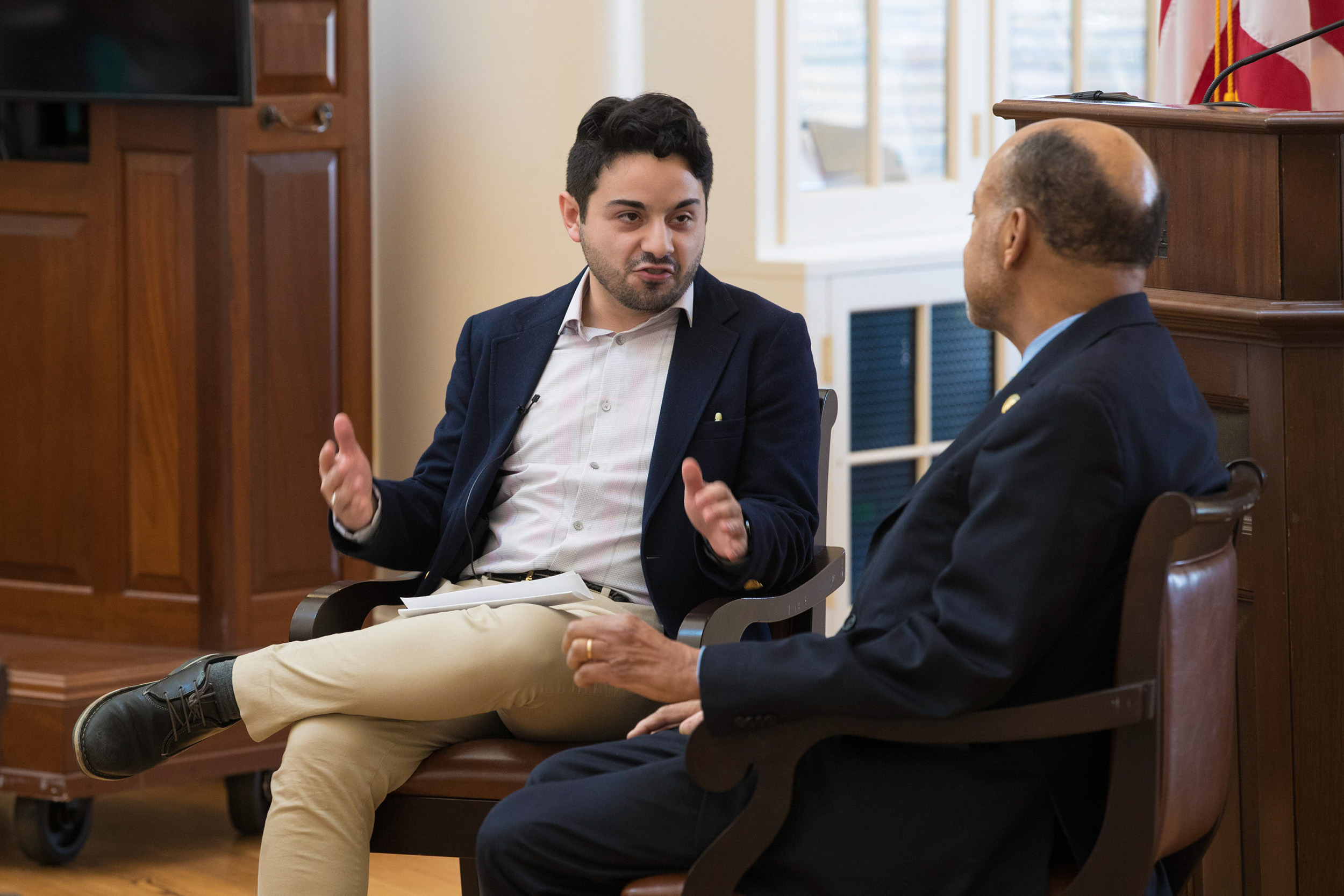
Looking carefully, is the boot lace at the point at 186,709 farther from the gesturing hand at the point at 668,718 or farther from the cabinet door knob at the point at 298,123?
the cabinet door knob at the point at 298,123

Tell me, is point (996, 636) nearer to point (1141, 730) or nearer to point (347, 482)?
point (1141, 730)

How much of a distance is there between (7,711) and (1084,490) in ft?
7.95

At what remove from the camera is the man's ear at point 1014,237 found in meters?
1.62

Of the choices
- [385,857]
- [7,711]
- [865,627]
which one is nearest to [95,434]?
[7,711]

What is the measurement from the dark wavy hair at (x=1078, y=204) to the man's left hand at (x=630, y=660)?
56cm

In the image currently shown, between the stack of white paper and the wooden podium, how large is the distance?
83 centimetres

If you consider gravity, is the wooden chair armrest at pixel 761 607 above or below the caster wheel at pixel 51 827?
above

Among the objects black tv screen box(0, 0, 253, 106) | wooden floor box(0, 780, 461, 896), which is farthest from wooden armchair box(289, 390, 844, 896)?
black tv screen box(0, 0, 253, 106)

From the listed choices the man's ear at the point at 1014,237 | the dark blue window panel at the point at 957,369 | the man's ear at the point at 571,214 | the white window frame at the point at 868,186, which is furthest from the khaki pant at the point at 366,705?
the dark blue window panel at the point at 957,369

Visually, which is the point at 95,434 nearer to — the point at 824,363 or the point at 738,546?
the point at 824,363

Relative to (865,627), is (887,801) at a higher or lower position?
lower

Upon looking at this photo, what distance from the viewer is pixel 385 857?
3270 millimetres

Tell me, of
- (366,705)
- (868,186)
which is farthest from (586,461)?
(868,186)

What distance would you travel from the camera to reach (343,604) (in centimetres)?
228
